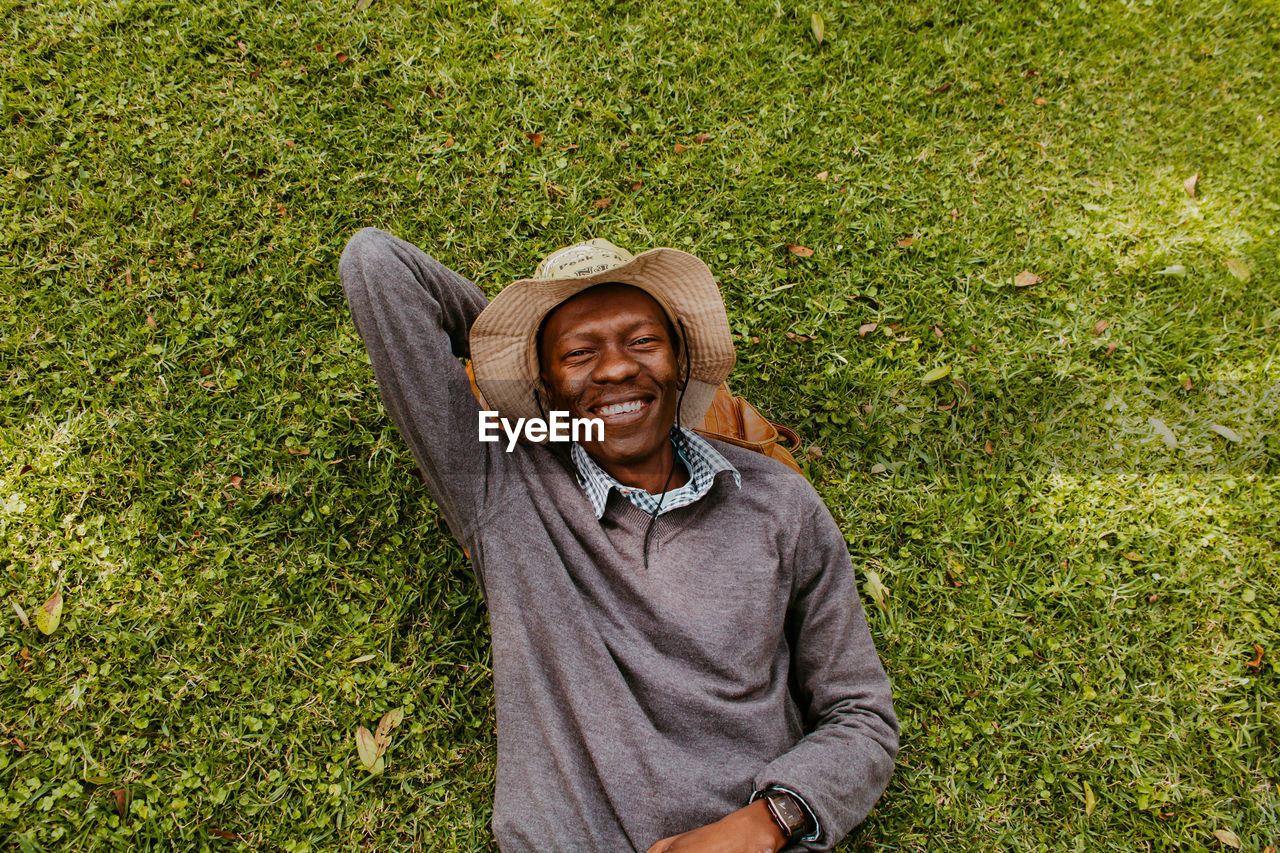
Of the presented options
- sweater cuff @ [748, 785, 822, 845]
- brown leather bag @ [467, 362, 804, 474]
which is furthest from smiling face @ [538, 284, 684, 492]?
sweater cuff @ [748, 785, 822, 845]

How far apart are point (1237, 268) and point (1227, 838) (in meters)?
3.55

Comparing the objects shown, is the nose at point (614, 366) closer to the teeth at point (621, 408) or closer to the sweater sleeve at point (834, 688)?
the teeth at point (621, 408)

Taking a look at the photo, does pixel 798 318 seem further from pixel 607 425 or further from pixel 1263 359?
pixel 1263 359

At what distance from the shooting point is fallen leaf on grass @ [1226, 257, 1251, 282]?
4.62 metres

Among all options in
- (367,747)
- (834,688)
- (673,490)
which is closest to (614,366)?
(673,490)

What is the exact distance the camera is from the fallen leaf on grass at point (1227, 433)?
4219 millimetres

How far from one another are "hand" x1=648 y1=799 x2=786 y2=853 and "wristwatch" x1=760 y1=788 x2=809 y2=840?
21 millimetres

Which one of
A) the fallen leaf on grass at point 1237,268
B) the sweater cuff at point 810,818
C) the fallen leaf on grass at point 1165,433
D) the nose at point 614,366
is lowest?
the sweater cuff at point 810,818

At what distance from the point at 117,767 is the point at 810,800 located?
3032 millimetres

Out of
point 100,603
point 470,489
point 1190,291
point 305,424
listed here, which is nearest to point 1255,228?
point 1190,291

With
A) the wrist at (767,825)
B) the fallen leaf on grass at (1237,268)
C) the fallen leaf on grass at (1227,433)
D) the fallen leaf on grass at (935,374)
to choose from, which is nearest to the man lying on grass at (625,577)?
the wrist at (767,825)

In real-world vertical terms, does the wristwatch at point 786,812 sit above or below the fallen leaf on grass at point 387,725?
below

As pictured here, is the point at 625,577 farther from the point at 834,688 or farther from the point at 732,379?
the point at 732,379

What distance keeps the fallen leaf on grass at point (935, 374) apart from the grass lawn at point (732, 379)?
62 millimetres
